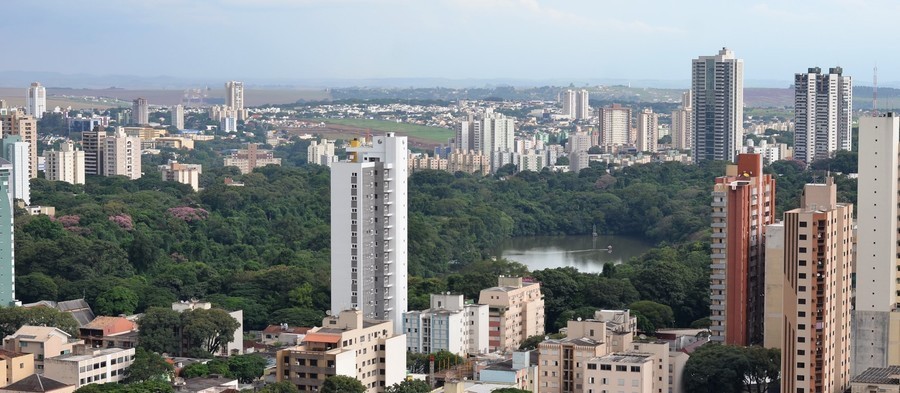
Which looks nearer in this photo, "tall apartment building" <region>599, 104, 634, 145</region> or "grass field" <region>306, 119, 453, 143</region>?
"tall apartment building" <region>599, 104, 634, 145</region>

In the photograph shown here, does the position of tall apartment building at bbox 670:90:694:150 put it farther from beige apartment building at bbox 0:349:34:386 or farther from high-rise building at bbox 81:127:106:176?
beige apartment building at bbox 0:349:34:386

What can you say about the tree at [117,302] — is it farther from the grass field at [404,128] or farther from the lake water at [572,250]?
the grass field at [404,128]

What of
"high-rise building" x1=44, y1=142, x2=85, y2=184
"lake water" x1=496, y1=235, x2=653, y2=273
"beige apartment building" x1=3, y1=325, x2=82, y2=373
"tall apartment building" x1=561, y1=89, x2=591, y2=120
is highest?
"tall apartment building" x1=561, y1=89, x2=591, y2=120

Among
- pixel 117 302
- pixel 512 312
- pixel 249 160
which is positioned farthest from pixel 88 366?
pixel 249 160

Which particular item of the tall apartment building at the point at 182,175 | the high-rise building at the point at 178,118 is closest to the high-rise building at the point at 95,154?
the tall apartment building at the point at 182,175

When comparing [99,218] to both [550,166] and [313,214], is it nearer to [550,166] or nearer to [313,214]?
[313,214]

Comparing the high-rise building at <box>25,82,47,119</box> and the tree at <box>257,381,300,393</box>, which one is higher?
the high-rise building at <box>25,82,47,119</box>

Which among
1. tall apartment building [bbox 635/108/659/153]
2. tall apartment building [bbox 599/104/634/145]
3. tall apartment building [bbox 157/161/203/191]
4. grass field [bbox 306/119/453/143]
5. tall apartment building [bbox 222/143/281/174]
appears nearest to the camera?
tall apartment building [bbox 157/161/203/191]

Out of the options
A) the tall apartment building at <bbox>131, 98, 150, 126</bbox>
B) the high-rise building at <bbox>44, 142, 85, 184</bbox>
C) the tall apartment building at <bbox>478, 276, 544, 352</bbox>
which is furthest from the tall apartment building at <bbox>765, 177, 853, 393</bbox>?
the tall apartment building at <bbox>131, 98, 150, 126</bbox>
